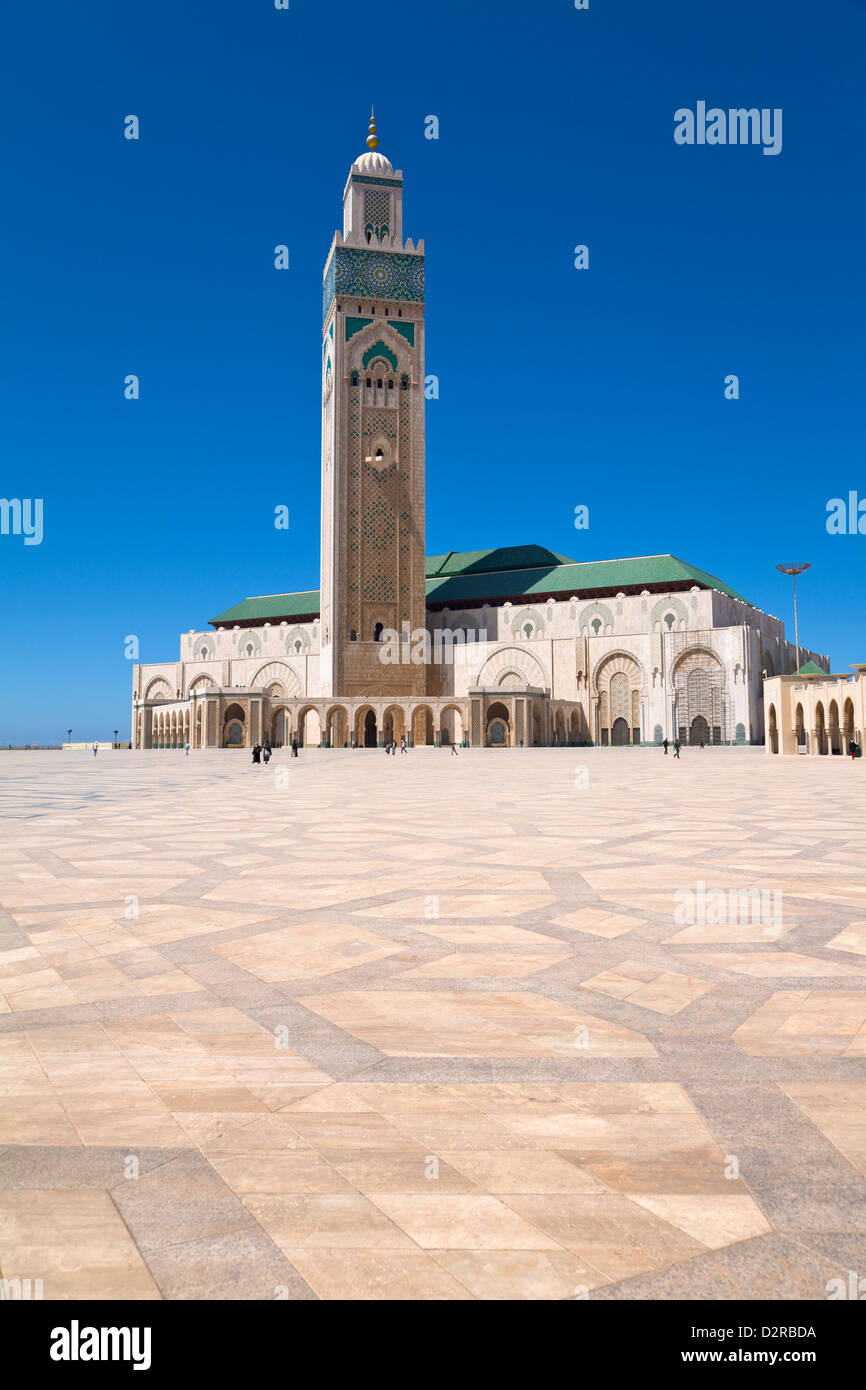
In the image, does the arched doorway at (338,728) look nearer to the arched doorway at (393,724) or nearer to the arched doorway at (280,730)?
the arched doorway at (393,724)

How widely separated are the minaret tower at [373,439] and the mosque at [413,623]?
3.9 inches

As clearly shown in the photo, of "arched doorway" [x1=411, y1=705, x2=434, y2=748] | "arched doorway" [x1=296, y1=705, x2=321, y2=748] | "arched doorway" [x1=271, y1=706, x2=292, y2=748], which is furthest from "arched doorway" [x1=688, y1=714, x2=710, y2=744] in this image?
"arched doorway" [x1=271, y1=706, x2=292, y2=748]

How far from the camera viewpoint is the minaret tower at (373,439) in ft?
195

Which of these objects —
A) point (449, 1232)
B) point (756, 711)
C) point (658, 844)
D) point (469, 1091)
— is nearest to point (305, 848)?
point (658, 844)

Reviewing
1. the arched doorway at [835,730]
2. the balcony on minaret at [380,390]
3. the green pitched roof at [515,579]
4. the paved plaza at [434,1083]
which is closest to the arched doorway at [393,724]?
the green pitched roof at [515,579]

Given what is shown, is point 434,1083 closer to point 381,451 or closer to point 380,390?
point 381,451

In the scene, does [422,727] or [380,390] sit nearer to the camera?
[422,727]

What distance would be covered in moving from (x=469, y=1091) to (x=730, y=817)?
26.5ft

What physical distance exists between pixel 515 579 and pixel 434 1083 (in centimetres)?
6377

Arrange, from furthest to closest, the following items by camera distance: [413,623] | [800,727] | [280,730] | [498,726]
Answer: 1. [280,730]
2. [413,623]
3. [498,726]
4. [800,727]

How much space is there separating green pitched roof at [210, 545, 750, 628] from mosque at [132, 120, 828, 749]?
21 cm

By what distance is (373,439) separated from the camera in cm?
6038

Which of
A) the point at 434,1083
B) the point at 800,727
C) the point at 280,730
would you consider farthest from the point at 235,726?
the point at 434,1083

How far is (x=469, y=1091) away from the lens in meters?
2.49
